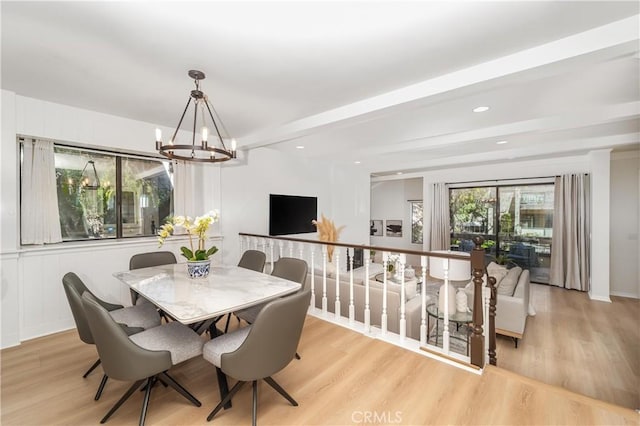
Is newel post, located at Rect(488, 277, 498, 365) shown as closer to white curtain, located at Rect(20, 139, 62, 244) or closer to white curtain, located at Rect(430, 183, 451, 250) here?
white curtain, located at Rect(20, 139, 62, 244)

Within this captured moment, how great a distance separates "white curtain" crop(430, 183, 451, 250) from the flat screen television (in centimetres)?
333

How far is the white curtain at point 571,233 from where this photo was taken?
5363 millimetres

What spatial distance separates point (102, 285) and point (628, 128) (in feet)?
24.0

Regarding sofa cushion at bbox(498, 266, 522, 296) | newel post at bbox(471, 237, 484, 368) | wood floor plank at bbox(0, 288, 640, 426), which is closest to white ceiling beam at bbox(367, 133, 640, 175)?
sofa cushion at bbox(498, 266, 522, 296)

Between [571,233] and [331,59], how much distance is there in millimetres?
6213

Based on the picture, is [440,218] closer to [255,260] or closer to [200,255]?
[255,260]

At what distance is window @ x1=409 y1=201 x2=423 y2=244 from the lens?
322 inches

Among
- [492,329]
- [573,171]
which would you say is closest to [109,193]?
[492,329]

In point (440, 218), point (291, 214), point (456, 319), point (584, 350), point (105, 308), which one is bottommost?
point (584, 350)

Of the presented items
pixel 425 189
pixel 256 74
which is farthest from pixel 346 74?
pixel 425 189

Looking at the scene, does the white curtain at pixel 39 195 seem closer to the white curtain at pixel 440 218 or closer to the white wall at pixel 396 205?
the white wall at pixel 396 205

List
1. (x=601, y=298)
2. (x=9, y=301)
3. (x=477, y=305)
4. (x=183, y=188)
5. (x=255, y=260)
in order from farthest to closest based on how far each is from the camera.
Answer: (x=601, y=298) → (x=183, y=188) → (x=255, y=260) → (x=9, y=301) → (x=477, y=305)

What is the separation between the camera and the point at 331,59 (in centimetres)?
207

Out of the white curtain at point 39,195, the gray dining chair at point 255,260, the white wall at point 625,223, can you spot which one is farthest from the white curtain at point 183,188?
the white wall at point 625,223
